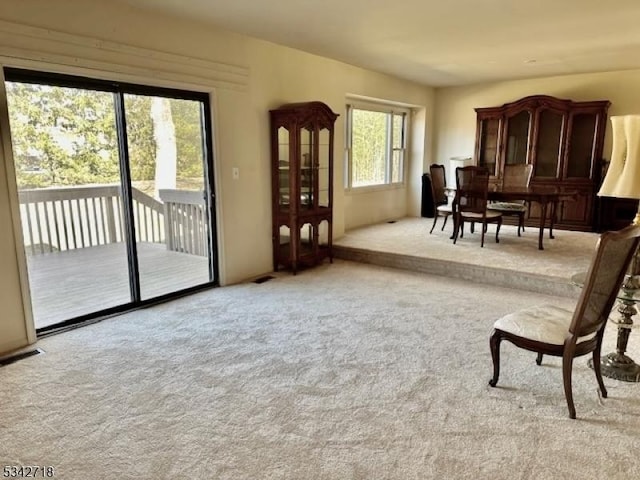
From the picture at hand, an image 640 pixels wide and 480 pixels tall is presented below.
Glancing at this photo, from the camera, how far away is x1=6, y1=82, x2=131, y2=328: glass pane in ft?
10.2

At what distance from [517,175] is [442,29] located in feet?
9.63

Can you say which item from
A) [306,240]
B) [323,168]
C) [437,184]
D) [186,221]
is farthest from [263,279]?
[437,184]

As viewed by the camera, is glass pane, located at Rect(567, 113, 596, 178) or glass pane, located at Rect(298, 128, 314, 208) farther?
glass pane, located at Rect(567, 113, 596, 178)

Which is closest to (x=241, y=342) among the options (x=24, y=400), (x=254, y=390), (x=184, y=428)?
(x=254, y=390)

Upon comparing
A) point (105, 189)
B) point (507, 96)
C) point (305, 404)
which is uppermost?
point (507, 96)

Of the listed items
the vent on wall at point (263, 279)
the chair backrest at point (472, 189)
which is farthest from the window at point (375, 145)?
the vent on wall at point (263, 279)

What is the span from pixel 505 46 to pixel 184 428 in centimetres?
475

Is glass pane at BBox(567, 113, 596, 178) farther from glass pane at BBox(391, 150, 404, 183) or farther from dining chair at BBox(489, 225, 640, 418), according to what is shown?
dining chair at BBox(489, 225, 640, 418)

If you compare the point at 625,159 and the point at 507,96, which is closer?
the point at 625,159

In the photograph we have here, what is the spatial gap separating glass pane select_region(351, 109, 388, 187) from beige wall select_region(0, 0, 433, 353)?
48 cm

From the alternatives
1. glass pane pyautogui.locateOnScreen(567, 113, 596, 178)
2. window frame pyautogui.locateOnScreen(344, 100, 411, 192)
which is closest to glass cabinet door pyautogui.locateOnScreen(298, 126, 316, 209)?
window frame pyautogui.locateOnScreen(344, 100, 411, 192)

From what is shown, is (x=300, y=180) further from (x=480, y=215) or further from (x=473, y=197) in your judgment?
(x=480, y=215)

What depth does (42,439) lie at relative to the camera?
205 centimetres

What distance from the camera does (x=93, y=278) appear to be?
165 inches
